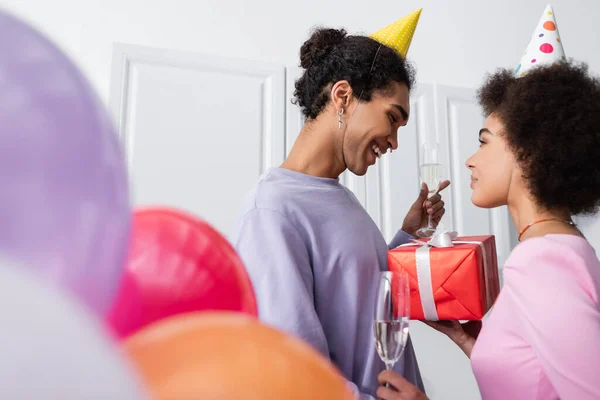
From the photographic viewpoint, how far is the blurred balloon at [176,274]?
533mm

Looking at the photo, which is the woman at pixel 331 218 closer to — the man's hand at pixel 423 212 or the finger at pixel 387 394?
the finger at pixel 387 394

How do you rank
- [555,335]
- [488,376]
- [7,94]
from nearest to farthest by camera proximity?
→ [7,94], [555,335], [488,376]

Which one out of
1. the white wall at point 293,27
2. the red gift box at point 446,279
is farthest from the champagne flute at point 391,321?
the white wall at point 293,27

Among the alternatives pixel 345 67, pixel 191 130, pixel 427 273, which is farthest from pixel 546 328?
pixel 191 130

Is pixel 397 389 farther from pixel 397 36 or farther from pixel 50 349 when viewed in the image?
pixel 397 36

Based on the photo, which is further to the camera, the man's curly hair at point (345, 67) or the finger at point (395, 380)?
the man's curly hair at point (345, 67)

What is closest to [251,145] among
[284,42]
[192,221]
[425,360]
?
[284,42]

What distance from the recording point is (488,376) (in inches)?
37.4

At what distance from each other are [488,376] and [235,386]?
2.38ft

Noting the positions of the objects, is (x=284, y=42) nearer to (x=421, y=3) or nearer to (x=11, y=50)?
(x=421, y=3)

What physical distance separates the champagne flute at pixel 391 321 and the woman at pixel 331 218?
0.11 meters

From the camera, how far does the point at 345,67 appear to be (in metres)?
1.24

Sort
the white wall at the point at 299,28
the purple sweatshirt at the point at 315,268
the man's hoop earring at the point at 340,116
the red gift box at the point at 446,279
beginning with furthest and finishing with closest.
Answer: the white wall at the point at 299,28, the man's hoop earring at the point at 340,116, the red gift box at the point at 446,279, the purple sweatshirt at the point at 315,268

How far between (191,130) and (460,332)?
1313 mm
